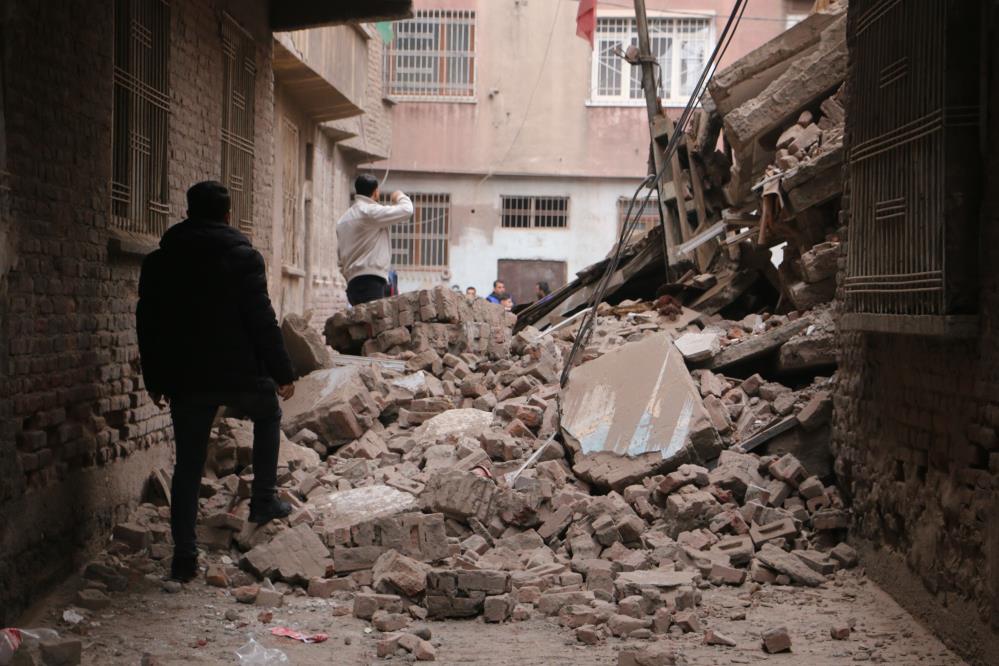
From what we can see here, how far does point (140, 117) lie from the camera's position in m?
7.34

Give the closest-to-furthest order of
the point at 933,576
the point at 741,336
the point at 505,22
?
the point at 933,576, the point at 741,336, the point at 505,22

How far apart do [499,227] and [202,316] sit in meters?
20.1

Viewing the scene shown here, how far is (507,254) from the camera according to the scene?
84.2 feet

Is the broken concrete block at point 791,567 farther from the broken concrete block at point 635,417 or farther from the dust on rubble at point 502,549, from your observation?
the broken concrete block at point 635,417

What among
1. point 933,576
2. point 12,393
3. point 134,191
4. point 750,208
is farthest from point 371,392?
point 933,576

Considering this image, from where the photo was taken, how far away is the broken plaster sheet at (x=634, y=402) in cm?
762

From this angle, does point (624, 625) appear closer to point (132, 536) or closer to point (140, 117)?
point (132, 536)

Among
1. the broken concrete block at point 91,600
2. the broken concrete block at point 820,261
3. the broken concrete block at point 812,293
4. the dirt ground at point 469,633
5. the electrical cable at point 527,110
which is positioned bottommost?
the dirt ground at point 469,633

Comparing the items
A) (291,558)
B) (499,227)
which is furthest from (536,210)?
(291,558)

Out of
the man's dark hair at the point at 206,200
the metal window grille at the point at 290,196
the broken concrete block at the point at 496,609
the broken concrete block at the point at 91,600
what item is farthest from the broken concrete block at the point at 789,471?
the metal window grille at the point at 290,196

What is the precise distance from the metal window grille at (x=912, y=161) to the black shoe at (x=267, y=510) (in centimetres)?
325

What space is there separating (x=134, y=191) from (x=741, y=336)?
4693mm

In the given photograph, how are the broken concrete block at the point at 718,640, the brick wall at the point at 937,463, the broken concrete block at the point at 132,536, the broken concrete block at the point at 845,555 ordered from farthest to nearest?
the broken concrete block at the point at 845,555 → the broken concrete block at the point at 132,536 → the broken concrete block at the point at 718,640 → the brick wall at the point at 937,463

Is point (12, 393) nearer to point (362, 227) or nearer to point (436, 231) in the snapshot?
point (362, 227)
